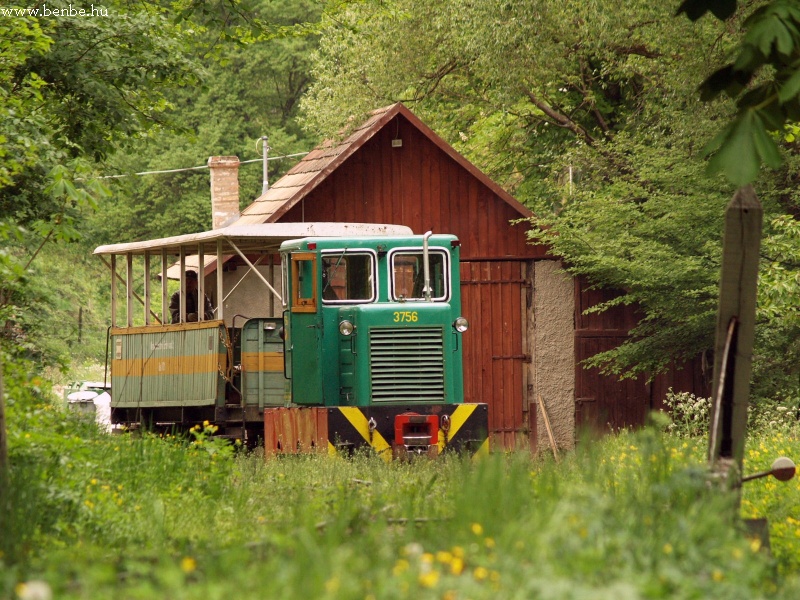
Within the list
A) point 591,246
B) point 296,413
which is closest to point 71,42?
point 296,413

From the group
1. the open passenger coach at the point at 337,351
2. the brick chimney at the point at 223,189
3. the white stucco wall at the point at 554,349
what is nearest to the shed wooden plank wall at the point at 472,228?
the white stucco wall at the point at 554,349

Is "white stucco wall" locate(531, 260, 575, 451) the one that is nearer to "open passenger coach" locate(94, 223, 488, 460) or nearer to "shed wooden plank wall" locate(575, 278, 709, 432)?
"shed wooden plank wall" locate(575, 278, 709, 432)

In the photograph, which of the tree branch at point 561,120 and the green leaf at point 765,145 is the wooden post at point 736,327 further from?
the tree branch at point 561,120

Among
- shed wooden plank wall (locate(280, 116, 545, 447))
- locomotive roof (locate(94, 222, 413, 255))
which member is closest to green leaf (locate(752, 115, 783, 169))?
locomotive roof (locate(94, 222, 413, 255))

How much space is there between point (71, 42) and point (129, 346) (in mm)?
4632

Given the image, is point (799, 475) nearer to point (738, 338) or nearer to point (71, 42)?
point (738, 338)

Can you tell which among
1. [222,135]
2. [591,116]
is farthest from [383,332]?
[222,135]

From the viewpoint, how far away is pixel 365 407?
14305 mm

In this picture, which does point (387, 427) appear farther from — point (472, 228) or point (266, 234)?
point (472, 228)

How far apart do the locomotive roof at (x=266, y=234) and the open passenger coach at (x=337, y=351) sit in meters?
0.02

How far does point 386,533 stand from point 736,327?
233 centimetres

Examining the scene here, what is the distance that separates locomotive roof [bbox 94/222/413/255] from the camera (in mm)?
16172

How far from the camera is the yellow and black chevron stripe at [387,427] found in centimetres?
1406

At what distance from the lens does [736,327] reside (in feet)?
23.6
